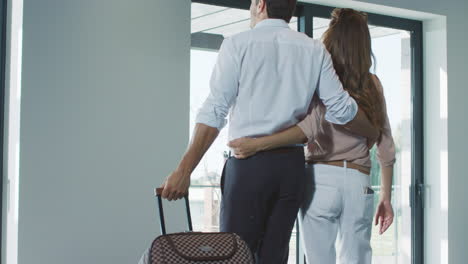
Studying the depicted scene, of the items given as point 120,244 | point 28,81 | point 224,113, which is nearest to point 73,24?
point 28,81

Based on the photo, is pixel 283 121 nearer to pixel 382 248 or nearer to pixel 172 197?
pixel 172 197

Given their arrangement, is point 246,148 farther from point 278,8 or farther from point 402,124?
point 402,124

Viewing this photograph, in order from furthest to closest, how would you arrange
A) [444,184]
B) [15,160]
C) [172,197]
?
[444,184]
[15,160]
[172,197]

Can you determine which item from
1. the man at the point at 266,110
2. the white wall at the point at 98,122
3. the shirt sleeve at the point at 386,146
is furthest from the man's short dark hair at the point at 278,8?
the white wall at the point at 98,122

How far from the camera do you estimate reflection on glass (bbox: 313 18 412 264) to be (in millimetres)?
3861

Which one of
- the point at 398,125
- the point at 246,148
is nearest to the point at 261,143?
the point at 246,148

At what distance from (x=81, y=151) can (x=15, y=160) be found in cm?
26

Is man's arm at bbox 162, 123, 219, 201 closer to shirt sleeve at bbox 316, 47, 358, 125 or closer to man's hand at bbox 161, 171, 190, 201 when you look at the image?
man's hand at bbox 161, 171, 190, 201

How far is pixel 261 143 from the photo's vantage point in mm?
1824

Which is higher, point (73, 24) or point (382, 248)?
point (73, 24)

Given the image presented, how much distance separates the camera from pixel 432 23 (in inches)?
153

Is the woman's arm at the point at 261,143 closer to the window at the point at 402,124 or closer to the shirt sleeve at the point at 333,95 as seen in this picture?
the shirt sleeve at the point at 333,95

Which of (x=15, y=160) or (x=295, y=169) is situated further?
(x=15, y=160)

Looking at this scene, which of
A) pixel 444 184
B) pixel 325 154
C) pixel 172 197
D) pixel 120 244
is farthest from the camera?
pixel 444 184
